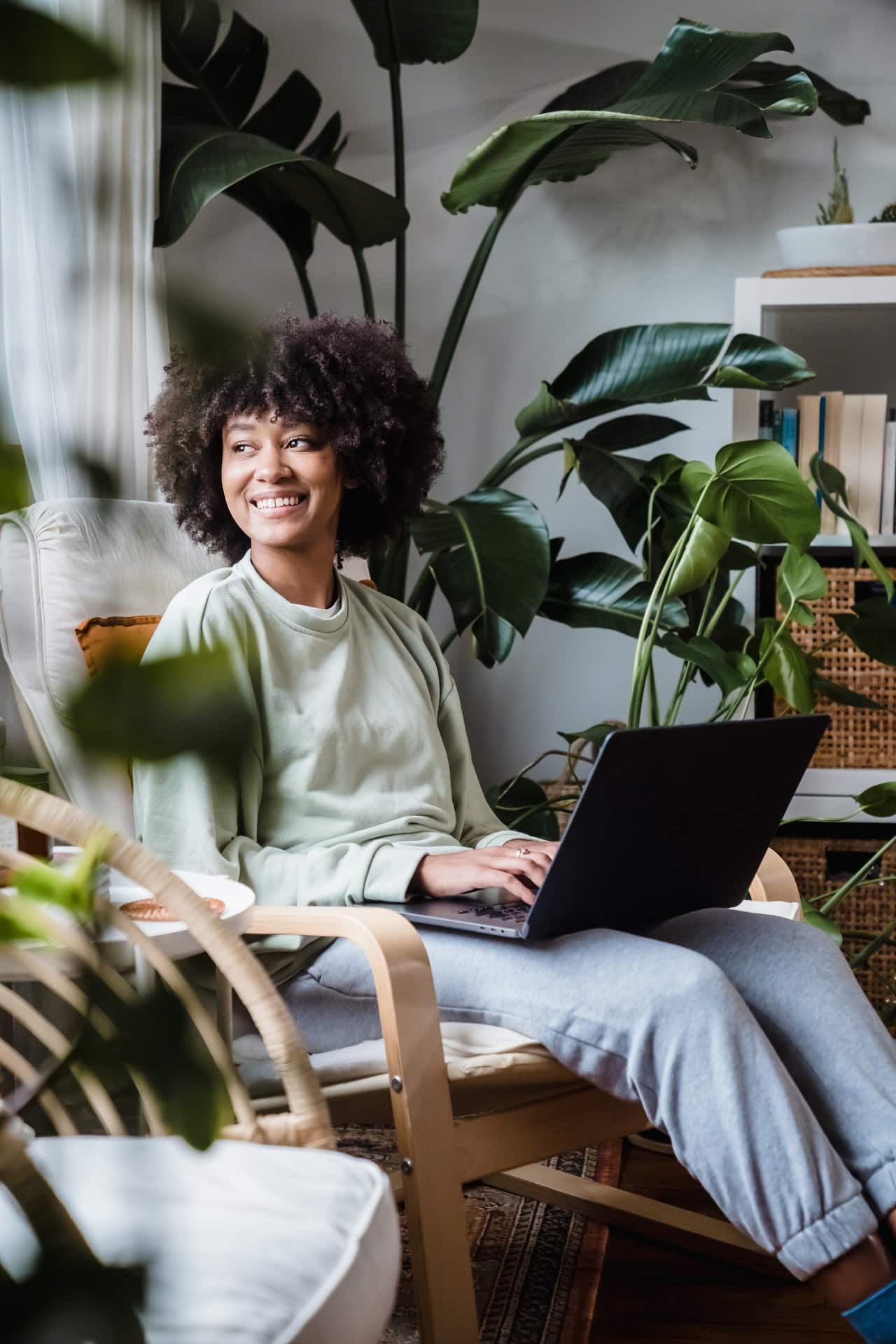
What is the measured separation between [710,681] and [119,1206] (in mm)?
2256

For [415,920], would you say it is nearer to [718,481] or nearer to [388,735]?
[388,735]

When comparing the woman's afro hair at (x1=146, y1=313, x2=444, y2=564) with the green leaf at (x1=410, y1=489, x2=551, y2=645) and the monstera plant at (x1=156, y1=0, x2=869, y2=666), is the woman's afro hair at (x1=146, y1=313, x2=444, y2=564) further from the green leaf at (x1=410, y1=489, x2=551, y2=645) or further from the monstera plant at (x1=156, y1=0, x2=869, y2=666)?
the green leaf at (x1=410, y1=489, x2=551, y2=645)

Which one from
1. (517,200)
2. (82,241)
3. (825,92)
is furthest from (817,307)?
(82,241)

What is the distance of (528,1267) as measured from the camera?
5.06ft

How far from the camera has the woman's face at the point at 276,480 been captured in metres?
1.48

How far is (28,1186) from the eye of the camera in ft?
0.68

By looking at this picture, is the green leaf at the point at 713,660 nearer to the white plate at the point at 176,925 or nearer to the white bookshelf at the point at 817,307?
the white bookshelf at the point at 817,307

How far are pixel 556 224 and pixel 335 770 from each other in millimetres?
1798

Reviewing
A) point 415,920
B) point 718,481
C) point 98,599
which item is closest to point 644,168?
point 718,481

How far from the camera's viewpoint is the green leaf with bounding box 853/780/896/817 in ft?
6.91

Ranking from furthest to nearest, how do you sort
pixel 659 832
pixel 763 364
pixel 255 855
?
pixel 763 364 < pixel 255 855 < pixel 659 832

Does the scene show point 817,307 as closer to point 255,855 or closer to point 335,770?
point 335,770

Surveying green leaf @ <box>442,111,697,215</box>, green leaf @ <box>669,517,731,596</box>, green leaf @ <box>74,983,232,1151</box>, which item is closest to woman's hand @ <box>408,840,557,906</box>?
green leaf @ <box>669,517,731,596</box>

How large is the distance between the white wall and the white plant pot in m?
0.33
